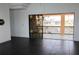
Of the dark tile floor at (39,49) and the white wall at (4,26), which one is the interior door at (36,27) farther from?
the dark tile floor at (39,49)

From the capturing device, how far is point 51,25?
36.2 ft

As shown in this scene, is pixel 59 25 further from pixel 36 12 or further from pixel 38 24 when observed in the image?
pixel 36 12

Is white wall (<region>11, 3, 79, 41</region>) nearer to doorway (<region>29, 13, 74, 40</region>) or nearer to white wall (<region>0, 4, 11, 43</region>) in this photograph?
doorway (<region>29, 13, 74, 40</region>)

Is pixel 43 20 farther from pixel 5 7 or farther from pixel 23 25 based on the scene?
pixel 5 7

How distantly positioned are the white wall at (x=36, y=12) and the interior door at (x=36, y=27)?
0.33 meters

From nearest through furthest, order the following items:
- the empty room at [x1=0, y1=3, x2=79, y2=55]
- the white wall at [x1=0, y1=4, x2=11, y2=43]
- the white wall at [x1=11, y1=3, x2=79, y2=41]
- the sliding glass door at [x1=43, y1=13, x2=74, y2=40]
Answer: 1. the white wall at [x1=0, y1=4, x2=11, y2=43]
2. the empty room at [x1=0, y1=3, x2=79, y2=55]
3. the white wall at [x1=11, y1=3, x2=79, y2=41]
4. the sliding glass door at [x1=43, y1=13, x2=74, y2=40]

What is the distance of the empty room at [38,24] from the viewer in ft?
24.9

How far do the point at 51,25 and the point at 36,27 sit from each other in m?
1.86

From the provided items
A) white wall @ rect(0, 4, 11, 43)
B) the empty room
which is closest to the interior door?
the empty room

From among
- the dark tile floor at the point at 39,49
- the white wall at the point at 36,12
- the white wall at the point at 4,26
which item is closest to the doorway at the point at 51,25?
the white wall at the point at 36,12

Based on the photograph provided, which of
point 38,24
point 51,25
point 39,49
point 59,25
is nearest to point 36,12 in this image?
point 38,24

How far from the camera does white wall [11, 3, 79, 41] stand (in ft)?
26.1
